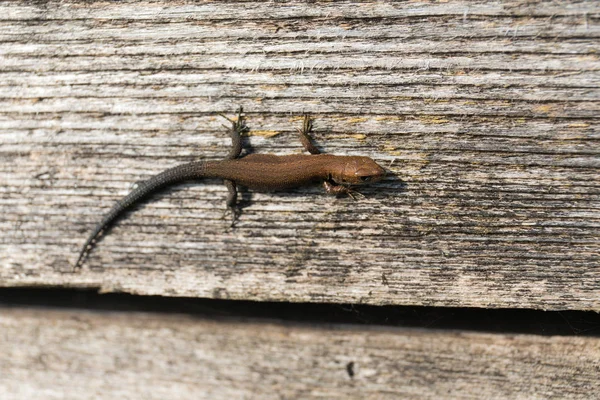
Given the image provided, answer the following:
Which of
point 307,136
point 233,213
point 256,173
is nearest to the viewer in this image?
point 307,136

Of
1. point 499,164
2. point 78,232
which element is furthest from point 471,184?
point 78,232

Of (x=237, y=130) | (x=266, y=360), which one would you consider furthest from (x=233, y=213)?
(x=266, y=360)

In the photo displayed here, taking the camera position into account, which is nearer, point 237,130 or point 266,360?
point 237,130

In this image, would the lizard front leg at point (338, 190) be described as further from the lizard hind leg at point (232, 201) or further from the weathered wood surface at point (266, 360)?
the weathered wood surface at point (266, 360)

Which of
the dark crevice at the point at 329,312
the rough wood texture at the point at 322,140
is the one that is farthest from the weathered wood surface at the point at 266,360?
the rough wood texture at the point at 322,140

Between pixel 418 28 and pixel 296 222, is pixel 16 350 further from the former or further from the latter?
pixel 418 28

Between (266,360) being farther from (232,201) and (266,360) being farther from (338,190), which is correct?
(338,190)

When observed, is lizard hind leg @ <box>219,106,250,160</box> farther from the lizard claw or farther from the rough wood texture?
the lizard claw
